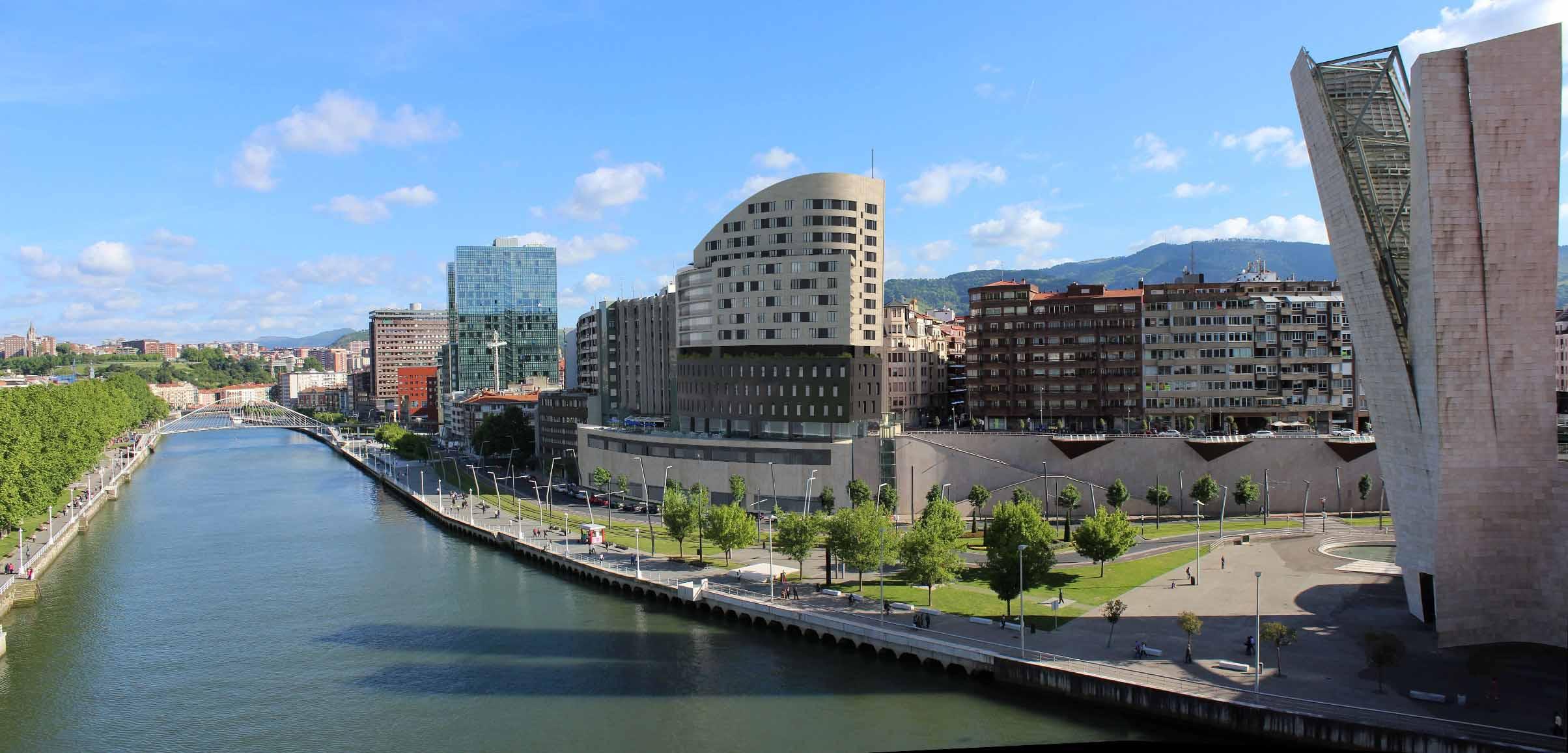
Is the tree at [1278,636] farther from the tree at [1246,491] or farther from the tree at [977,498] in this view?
the tree at [1246,491]

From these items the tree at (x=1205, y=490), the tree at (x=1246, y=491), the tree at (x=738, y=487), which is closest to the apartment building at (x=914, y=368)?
the tree at (x=738, y=487)

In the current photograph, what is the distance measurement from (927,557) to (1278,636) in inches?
739

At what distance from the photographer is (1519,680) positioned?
128ft

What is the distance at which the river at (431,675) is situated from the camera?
4119 cm

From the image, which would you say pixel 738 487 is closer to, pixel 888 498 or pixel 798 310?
pixel 888 498

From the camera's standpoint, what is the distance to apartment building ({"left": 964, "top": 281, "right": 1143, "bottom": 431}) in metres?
105

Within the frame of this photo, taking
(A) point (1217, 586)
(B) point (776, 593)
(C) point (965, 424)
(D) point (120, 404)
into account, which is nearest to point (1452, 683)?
(A) point (1217, 586)

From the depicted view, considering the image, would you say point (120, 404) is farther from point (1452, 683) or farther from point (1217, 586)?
point (1452, 683)

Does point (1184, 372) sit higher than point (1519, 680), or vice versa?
point (1184, 372)

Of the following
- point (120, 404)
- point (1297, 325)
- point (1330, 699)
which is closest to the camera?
point (1330, 699)

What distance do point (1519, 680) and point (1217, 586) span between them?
17.9 meters

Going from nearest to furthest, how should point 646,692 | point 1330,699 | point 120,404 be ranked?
1. point 1330,699
2. point 646,692
3. point 120,404

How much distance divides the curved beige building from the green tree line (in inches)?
2362

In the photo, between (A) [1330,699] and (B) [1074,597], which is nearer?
(A) [1330,699]
